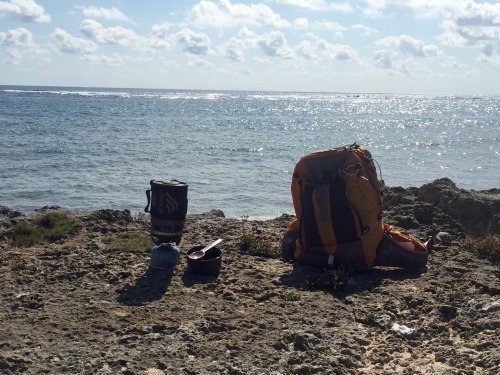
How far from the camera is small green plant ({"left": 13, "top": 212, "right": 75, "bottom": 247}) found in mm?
8541

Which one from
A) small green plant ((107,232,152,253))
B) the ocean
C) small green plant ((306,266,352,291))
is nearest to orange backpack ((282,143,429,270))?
small green plant ((306,266,352,291))

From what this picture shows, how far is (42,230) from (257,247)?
3087 mm

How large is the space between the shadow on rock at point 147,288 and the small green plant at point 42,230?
2.22 m

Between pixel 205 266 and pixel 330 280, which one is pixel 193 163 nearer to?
pixel 205 266

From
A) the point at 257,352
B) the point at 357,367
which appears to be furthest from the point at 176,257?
the point at 357,367

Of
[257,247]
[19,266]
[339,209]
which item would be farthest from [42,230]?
[339,209]

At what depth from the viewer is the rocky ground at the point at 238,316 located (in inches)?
192

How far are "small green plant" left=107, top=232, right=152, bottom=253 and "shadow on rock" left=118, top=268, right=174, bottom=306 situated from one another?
0.84 m

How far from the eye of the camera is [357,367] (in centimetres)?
490

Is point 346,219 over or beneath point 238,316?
over

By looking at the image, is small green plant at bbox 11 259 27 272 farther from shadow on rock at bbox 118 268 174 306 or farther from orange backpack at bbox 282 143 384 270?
orange backpack at bbox 282 143 384 270

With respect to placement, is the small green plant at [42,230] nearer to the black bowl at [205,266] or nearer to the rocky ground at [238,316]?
the rocky ground at [238,316]

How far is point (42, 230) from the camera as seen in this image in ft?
29.5

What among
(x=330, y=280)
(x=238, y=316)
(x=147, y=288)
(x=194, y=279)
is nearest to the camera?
(x=238, y=316)
